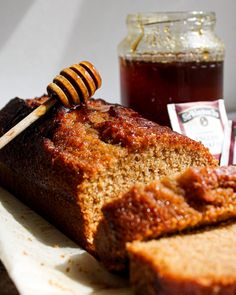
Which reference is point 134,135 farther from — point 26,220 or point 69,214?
point 26,220

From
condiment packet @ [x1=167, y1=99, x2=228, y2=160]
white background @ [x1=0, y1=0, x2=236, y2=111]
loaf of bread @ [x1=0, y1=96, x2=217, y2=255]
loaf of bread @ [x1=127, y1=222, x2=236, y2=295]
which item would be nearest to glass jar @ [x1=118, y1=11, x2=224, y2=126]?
condiment packet @ [x1=167, y1=99, x2=228, y2=160]

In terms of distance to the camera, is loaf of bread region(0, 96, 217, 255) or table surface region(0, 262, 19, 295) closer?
table surface region(0, 262, 19, 295)

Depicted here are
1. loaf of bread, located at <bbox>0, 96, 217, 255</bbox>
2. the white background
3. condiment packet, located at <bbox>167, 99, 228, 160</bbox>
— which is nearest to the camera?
loaf of bread, located at <bbox>0, 96, 217, 255</bbox>

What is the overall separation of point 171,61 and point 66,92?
706 millimetres

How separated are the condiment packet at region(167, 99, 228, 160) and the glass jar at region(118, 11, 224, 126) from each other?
0.10 m

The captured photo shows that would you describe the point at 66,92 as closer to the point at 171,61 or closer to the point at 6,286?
the point at 171,61

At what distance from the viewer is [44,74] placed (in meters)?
4.12

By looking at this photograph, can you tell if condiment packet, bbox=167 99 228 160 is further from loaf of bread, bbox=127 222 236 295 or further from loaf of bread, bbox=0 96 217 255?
loaf of bread, bbox=127 222 236 295

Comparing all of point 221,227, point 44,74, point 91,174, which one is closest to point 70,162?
point 91,174

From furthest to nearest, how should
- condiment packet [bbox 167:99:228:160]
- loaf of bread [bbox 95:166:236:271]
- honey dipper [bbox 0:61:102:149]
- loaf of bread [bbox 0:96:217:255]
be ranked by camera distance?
condiment packet [bbox 167:99:228:160], honey dipper [bbox 0:61:102:149], loaf of bread [bbox 0:96:217:255], loaf of bread [bbox 95:166:236:271]

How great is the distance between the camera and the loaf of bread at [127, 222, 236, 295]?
1402mm

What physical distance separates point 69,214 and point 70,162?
0.70 feet

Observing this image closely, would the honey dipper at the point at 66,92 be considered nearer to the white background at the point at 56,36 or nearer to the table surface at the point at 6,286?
the table surface at the point at 6,286

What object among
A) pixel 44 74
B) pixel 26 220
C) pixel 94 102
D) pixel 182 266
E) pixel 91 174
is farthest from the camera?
pixel 44 74
